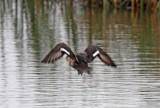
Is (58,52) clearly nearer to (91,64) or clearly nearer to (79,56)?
(79,56)

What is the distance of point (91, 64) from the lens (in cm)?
1568

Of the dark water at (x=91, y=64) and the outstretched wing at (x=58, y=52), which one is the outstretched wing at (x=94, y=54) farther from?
the dark water at (x=91, y=64)

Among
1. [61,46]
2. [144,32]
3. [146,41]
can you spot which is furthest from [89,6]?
[61,46]

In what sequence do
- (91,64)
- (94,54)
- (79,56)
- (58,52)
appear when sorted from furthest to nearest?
(91,64) → (58,52) → (94,54) → (79,56)

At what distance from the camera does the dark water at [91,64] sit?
12109 millimetres

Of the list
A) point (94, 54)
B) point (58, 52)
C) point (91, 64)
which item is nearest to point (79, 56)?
point (94, 54)

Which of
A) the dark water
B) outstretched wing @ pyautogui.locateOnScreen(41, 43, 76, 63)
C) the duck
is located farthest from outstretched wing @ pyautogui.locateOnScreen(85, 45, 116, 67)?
the dark water

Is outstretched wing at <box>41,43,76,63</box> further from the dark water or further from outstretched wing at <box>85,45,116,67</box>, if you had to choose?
the dark water

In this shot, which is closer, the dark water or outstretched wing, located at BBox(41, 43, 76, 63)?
the dark water

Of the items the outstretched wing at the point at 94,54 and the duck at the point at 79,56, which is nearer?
the duck at the point at 79,56

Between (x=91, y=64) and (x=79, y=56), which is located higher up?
(x=79, y=56)

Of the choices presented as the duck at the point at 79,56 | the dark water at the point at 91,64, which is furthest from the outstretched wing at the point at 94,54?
the dark water at the point at 91,64

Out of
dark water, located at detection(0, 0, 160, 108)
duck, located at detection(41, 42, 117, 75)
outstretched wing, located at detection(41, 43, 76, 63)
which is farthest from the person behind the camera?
outstretched wing, located at detection(41, 43, 76, 63)

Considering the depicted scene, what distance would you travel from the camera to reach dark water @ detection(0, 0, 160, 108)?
12.1m
